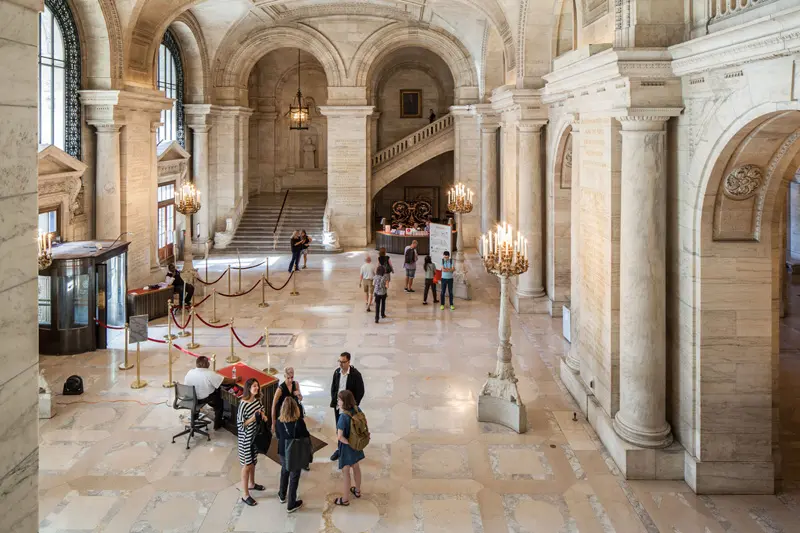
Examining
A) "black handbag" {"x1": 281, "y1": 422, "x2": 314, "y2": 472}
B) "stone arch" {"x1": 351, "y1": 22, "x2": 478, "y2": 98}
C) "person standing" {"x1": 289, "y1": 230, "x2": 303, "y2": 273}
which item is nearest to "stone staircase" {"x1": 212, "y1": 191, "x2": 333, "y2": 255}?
"person standing" {"x1": 289, "y1": 230, "x2": 303, "y2": 273}

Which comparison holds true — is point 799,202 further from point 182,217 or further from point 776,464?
point 182,217

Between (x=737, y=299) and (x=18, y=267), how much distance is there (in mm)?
6435

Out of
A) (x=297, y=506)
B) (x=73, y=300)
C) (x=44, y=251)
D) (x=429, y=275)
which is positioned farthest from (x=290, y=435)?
(x=429, y=275)

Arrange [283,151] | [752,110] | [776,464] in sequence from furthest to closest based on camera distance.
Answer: [283,151]
[776,464]
[752,110]

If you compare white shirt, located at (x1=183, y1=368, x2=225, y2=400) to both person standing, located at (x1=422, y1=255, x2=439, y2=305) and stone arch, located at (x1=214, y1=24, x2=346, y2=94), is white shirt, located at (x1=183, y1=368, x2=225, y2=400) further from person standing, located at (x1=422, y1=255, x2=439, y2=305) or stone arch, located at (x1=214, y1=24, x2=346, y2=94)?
stone arch, located at (x1=214, y1=24, x2=346, y2=94)

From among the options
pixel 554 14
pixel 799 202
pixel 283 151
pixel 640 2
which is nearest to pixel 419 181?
pixel 283 151

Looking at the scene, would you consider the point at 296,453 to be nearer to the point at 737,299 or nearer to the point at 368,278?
the point at 737,299

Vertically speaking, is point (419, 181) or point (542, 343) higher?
point (419, 181)

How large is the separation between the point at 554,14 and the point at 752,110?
317 inches

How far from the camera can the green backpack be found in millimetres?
6609

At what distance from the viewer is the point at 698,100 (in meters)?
6.82

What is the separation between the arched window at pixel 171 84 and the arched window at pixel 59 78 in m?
5.76

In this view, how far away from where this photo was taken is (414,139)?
86.9ft

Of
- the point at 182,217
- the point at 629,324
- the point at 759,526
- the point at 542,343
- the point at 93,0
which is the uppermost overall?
the point at 93,0
